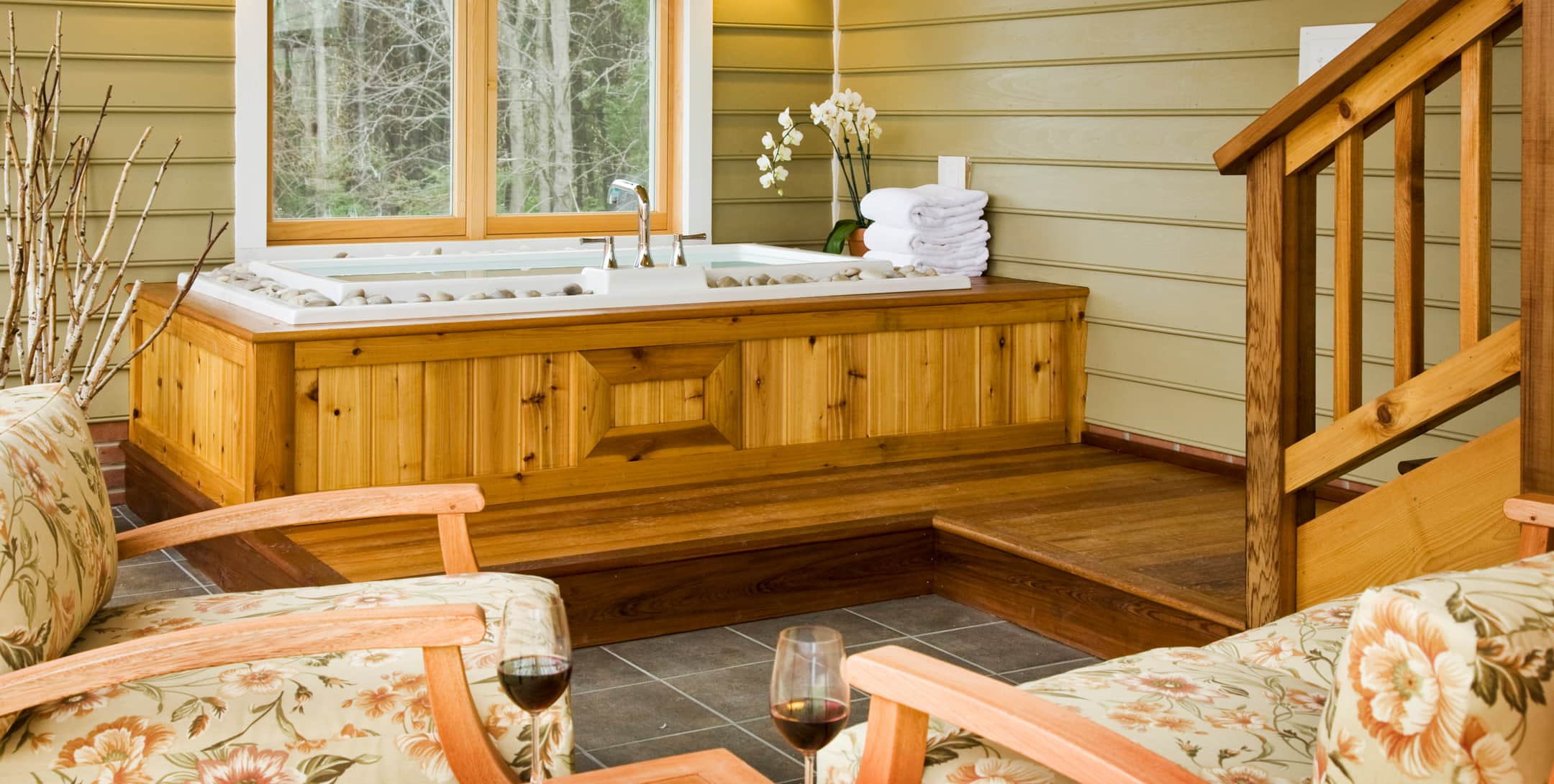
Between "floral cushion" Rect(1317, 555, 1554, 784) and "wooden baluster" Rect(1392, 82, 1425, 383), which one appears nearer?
"floral cushion" Rect(1317, 555, 1554, 784)

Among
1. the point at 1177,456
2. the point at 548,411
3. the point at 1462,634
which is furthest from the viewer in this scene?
the point at 1177,456

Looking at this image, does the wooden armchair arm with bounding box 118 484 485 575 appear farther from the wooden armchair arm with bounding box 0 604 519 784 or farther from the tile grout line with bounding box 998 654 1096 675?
the tile grout line with bounding box 998 654 1096 675

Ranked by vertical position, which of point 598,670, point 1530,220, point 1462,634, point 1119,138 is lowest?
point 598,670

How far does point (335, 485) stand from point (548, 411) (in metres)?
0.55

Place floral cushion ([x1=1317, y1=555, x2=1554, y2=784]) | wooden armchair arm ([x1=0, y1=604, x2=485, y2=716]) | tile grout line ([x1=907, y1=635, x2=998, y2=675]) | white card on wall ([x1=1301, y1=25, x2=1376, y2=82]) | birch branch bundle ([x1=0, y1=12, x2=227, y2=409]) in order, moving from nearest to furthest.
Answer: floral cushion ([x1=1317, y1=555, x2=1554, y2=784]) < wooden armchair arm ([x1=0, y1=604, x2=485, y2=716]) < tile grout line ([x1=907, y1=635, x2=998, y2=675]) < birch branch bundle ([x1=0, y1=12, x2=227, y2=409]) < white card on wall ([x1=1301, y1=25, x2=1376, y2=82])

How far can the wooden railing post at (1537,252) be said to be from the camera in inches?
A: 88.0

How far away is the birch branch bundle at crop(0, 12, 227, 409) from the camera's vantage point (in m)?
3.57

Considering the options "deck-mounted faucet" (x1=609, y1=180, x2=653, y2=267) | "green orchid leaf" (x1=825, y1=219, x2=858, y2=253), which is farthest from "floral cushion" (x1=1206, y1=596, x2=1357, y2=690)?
"green orchid leaf" (x1=825, y1=219, x2=858, y2=253)

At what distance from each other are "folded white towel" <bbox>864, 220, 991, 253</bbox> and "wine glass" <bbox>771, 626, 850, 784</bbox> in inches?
136

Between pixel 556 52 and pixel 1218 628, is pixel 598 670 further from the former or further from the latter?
pixel 556 52

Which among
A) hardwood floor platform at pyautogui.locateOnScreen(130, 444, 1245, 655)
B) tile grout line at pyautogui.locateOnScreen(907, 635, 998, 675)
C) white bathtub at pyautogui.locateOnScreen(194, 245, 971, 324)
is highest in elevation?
white bathtub at pyautogui.locateOnScreen(194, 245, 971, 324)

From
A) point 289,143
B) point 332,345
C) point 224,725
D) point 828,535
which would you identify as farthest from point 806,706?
point 289,143

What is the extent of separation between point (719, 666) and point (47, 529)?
1609 mm

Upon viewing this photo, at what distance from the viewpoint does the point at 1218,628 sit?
10.2ft
